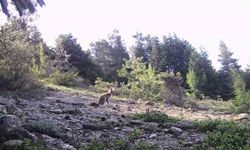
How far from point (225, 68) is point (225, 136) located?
33.3 m

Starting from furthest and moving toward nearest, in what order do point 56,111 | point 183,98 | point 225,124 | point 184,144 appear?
point 183,98
point 56,111
point 225,124
point 184,144

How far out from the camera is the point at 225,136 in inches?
302

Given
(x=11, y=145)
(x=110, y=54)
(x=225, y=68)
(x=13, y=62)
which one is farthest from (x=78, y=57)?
(x=11, y=145)

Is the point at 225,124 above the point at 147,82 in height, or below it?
below

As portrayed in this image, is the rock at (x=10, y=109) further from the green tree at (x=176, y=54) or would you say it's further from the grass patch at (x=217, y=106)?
the green tree at (x=176, y=54)

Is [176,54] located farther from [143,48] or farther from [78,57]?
[78,57]

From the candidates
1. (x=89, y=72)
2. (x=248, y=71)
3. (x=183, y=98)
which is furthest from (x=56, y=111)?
(x=248, y=71)

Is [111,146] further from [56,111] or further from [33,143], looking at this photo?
[56,111]

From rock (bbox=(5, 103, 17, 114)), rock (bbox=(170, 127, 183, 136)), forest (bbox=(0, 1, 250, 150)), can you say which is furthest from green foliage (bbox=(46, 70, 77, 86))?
rock (bbox=(170, 127, 183, 136))

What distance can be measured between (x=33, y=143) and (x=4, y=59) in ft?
24.9

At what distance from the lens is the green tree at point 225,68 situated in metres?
34.9

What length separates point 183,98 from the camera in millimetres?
17688

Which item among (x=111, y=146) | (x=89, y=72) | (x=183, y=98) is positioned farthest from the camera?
(x=89, y=72)

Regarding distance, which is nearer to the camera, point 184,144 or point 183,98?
point 184,144
